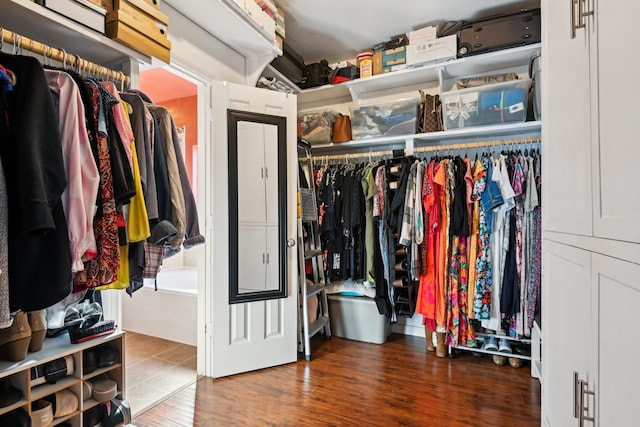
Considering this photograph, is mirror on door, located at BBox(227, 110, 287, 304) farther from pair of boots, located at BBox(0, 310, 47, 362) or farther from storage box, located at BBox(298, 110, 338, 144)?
pair of boots, located at BBox(0, 310, 47, 362)

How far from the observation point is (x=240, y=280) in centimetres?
232

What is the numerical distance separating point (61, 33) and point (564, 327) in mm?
1879

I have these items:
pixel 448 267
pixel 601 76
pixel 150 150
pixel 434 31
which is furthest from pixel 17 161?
pixel 434 31

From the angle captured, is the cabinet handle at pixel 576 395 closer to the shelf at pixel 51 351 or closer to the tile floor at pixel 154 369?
the shelf at pixel 51 351

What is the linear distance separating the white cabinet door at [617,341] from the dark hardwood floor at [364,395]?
1336 millimetres

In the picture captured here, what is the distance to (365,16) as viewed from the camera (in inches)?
103

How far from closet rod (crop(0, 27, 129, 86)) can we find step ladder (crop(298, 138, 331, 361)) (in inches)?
61.9

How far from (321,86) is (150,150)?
223 centimetres

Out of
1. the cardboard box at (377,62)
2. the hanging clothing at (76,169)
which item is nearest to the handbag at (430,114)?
the cardboard box at (377,62)

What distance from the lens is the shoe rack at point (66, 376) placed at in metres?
1.11

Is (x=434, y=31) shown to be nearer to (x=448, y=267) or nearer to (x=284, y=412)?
(x=448, y=267)

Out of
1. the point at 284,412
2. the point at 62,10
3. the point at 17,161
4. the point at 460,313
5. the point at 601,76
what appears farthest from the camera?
the point at 460,313

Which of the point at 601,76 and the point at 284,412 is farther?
the point at 284,412

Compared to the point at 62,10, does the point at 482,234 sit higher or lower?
lower
